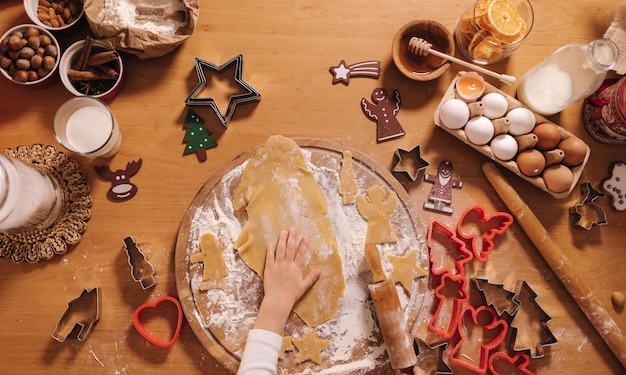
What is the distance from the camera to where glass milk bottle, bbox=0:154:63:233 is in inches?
32.4

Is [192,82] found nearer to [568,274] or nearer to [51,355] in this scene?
[51,355]

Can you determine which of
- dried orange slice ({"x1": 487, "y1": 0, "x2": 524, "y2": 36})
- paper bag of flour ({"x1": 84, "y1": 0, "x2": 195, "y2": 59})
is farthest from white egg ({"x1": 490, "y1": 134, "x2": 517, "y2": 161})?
paper bag of flour ({"x1": 84, "y1": 0, "x2": 195, "y2": 59})

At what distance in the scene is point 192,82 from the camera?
1.05 m

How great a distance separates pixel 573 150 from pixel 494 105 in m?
0.20

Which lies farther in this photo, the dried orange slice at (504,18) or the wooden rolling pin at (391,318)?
the dried orange slice at (504,18)

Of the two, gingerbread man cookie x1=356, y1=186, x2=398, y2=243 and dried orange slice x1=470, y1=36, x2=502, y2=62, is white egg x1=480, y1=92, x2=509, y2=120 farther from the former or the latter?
gingerbread man cookie x1=356, y1=186, x2=398, y2=243

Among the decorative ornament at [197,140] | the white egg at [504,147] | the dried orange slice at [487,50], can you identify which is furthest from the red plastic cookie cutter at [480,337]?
the decorative ornament at [197,140]

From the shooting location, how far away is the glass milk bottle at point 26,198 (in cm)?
82

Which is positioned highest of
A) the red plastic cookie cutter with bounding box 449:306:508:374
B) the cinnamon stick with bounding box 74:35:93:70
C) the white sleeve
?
the cinnamon stick with bounding box 74:35:93:70

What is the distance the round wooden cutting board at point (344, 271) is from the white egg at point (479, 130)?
0.20 metres

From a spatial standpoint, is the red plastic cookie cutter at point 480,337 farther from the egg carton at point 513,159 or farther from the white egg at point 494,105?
the white egg at point 494,105

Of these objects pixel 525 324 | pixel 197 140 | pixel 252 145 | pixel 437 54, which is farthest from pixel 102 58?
pixel 525 324

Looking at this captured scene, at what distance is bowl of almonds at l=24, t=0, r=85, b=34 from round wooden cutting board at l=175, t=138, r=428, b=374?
1.65 ft

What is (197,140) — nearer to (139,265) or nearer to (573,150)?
(139,265)
